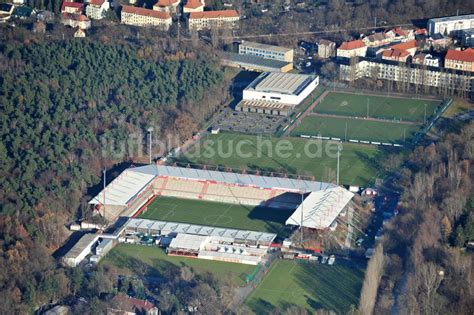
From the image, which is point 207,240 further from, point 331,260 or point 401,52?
point 401,52

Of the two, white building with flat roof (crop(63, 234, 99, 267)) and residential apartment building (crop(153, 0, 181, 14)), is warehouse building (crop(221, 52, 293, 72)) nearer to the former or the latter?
residential apartment building (crop(153, 0, 181, 14))

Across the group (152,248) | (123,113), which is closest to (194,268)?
(152,248)

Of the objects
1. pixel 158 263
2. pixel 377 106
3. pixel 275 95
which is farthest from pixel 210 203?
pixel 377 106

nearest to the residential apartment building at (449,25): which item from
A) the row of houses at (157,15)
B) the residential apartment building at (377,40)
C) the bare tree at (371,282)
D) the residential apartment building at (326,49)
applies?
the residential apartment building at (377,40)

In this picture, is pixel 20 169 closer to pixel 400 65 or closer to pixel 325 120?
pixel 325 120

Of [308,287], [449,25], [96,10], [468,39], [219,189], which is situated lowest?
[308,287]

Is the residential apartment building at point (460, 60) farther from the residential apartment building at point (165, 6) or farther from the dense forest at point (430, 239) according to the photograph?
the residential apartment building at point (165, 6)
